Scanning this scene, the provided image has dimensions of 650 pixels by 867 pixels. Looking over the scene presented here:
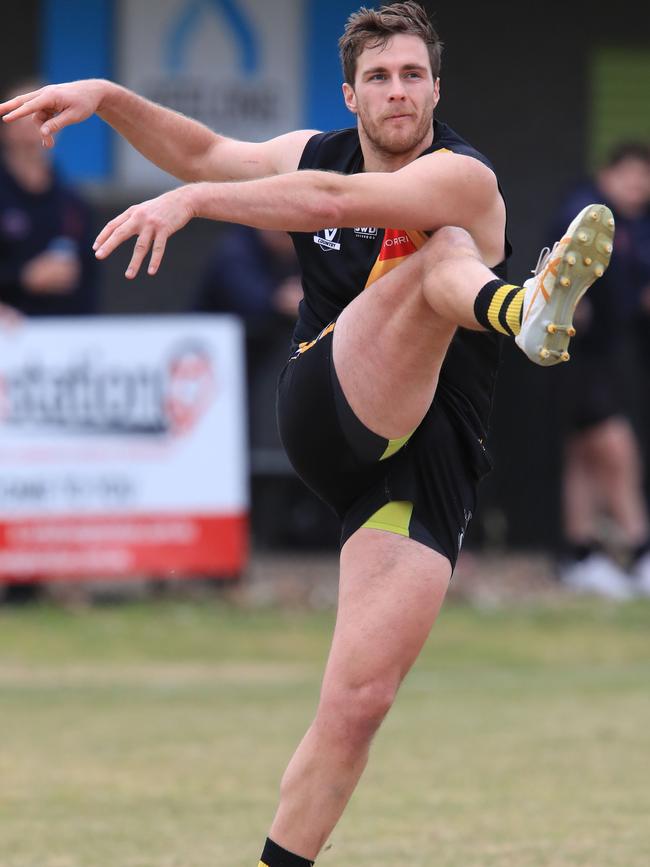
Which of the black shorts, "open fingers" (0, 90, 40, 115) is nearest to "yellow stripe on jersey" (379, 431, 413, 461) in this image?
the black shorts

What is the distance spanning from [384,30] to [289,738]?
424cm

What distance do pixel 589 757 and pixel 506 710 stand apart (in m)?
1.18

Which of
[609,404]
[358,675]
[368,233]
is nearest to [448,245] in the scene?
[368,233]

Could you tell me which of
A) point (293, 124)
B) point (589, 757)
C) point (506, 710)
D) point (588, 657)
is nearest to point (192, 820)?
point (589, 757)

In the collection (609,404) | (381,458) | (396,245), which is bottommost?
(609,404)

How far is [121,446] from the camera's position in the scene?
1091 cm

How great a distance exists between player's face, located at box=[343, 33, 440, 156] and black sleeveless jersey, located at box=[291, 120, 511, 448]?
0.10 m

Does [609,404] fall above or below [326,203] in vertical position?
below

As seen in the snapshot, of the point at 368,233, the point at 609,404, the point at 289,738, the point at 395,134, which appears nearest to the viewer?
the point at 395,134

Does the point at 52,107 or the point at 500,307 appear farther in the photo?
the point at 52,107

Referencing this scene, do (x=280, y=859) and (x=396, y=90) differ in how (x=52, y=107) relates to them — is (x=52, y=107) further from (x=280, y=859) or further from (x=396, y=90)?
(x=280, y=859)

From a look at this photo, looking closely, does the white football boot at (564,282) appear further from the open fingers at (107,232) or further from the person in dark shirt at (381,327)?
the open fingers at (107,232)

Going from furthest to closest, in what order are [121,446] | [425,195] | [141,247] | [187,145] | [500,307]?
[121,446], [187,145], [425,195], [500,307], [141,247]

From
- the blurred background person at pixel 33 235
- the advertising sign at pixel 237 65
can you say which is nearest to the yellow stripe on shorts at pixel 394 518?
the blurred background person at pixel 33 235
